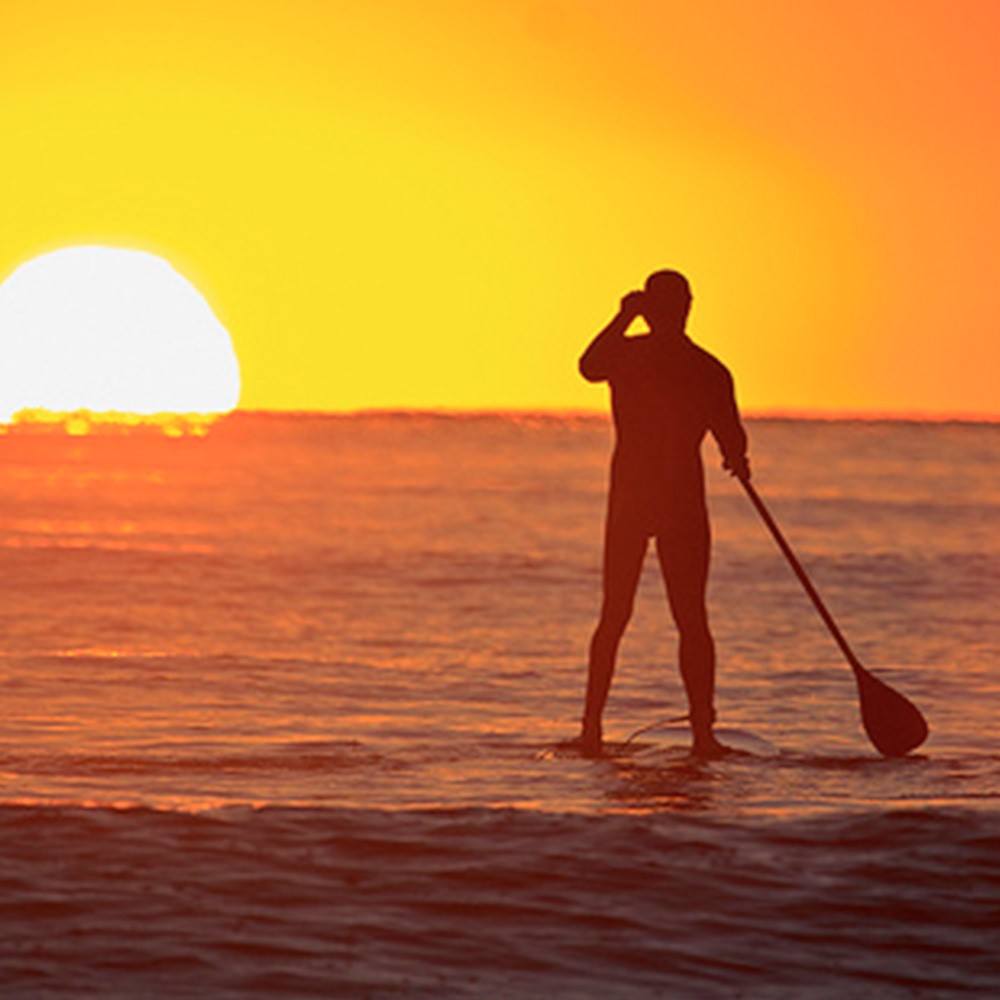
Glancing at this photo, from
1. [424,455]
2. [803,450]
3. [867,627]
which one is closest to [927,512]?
[867,627]

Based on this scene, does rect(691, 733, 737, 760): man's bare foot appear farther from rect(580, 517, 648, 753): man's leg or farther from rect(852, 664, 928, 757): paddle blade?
rect(852, 664, 928, 757): paddle blade

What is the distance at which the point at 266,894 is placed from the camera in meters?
7.23

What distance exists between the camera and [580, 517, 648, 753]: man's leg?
36.2ft

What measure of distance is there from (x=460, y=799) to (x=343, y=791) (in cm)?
53

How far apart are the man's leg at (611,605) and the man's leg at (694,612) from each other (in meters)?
0.13

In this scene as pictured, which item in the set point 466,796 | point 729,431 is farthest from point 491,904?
point 729,431

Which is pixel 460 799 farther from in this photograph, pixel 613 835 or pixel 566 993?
pixel 566 993

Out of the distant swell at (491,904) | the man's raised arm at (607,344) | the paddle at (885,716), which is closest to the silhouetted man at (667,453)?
the man's raised arm at (607,344)

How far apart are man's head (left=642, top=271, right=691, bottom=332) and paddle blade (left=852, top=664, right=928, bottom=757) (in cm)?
202

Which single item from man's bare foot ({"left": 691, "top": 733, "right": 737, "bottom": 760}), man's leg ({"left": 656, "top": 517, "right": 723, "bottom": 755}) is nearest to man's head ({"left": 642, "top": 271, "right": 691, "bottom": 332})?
man's leg ({"left": 656, "top": 517, "right": 723, "bottom": 755})

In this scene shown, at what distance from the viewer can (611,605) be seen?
11.1 metres

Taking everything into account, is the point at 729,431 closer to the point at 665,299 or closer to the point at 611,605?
the point at 665,299

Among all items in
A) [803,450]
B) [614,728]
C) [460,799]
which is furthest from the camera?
[803,450]

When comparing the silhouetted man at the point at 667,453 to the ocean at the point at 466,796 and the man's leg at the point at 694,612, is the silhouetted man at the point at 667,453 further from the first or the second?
the ocean at the point at 466,796
